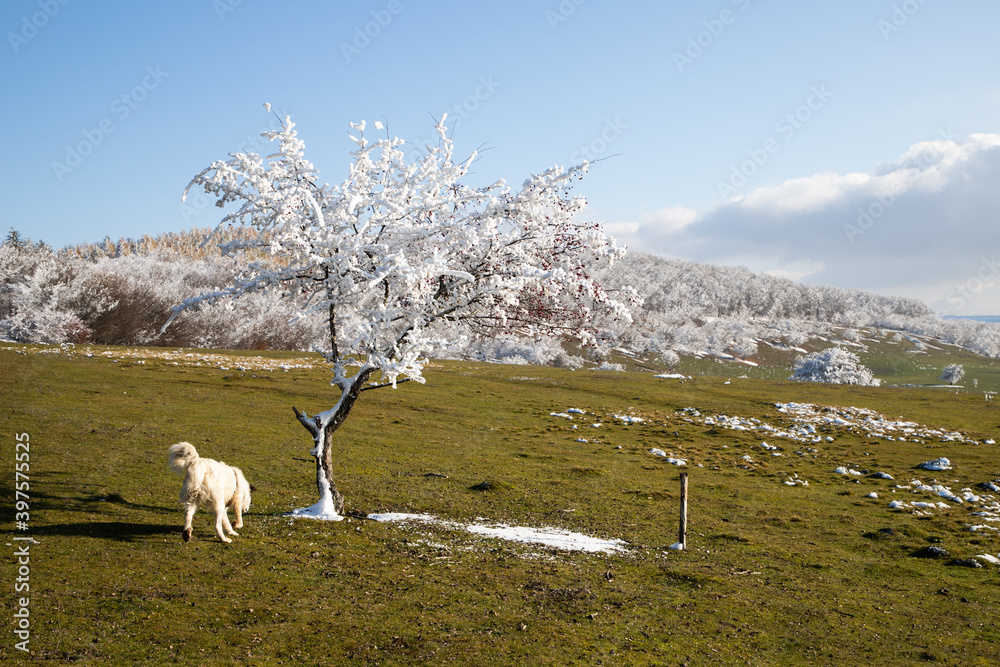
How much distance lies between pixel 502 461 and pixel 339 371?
50.5ft

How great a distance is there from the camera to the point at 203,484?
43.8 feet

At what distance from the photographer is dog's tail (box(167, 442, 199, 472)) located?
13.0 meters

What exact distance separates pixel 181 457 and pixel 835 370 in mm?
115905

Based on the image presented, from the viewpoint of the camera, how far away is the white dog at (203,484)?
13109mm

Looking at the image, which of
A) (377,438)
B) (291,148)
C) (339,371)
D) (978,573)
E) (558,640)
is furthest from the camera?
(377,438)

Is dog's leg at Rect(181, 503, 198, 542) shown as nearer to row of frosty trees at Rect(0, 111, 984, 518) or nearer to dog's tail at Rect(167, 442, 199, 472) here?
dog's tail at Rect(167, 442, 199, 472)

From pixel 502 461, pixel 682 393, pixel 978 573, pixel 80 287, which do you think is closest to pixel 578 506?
pixel 502 461

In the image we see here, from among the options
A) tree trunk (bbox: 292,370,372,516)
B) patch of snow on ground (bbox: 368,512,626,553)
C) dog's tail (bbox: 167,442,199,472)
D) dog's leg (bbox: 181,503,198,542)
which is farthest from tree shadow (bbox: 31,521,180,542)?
patch of snow on ground (bbox: 368,512,626,553)

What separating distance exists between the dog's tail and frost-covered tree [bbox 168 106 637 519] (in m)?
4.04

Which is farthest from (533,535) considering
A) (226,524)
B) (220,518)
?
(220,518)

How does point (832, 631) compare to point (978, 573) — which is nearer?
point (832, 631)

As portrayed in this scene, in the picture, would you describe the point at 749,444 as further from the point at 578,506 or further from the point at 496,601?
the point at 496,601

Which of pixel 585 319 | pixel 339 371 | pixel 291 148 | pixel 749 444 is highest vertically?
pixel 291 148

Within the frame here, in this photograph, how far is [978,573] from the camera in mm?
18953
